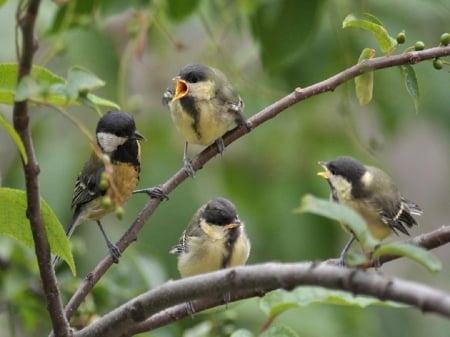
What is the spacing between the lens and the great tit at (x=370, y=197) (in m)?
2.45

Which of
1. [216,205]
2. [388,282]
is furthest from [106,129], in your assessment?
[388,282]

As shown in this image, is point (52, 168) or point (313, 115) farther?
point (313, 115)

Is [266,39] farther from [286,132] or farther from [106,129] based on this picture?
[286,132]

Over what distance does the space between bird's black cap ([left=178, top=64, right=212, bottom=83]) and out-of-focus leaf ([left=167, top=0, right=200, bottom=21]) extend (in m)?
0.27

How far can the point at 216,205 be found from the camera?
2.91m

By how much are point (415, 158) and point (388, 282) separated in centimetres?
562

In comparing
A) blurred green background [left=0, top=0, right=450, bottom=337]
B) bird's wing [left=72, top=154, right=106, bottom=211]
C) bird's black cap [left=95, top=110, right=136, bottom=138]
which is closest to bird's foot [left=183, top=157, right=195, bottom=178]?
bird's black cap [left=95, top=110, right=136, bottom=138]

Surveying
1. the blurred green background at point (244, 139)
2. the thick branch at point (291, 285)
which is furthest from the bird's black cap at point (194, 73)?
the thick branch at point (291, 285)

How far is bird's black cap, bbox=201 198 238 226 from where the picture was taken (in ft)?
9.43

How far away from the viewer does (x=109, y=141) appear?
98.7 inches

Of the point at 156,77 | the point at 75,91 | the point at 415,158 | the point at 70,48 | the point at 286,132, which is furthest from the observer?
the point at 415,158

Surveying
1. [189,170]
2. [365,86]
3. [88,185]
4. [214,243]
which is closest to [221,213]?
[214,243]

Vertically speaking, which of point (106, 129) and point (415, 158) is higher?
point (106, 129)

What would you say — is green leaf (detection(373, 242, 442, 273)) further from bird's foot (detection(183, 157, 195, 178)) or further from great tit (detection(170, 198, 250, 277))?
great tit (detection(170, 198, 250, 277))
